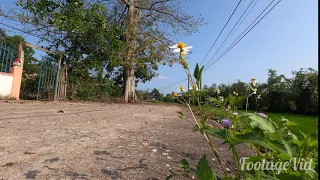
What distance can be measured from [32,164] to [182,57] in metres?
0.85

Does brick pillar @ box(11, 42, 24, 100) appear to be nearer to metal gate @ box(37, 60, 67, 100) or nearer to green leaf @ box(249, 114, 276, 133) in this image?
metal gate @ box(37, 60, 67, 100)

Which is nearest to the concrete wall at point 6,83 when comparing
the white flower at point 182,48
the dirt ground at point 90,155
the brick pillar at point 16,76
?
the brick pillar at point 16,76

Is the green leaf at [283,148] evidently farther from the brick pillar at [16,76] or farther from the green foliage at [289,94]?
the green foliage at [289,94]

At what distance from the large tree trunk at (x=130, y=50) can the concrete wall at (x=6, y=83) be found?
4.96 metres

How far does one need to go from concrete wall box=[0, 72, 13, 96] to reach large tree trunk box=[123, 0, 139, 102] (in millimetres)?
4959

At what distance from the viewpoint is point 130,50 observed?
10.2m

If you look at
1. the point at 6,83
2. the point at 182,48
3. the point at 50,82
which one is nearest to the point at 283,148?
the point at 182,48

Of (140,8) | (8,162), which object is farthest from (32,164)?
(140,8)

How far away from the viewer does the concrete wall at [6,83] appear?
5.60 m

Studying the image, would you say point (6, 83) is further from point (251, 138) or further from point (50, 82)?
point (251, 138)

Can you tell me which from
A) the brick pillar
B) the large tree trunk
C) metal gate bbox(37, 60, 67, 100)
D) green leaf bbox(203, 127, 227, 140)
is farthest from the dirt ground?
the large tree trunk

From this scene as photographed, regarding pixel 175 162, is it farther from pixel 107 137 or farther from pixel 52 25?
pixel 52 25

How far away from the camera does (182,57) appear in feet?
2.80

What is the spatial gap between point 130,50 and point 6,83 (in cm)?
546
